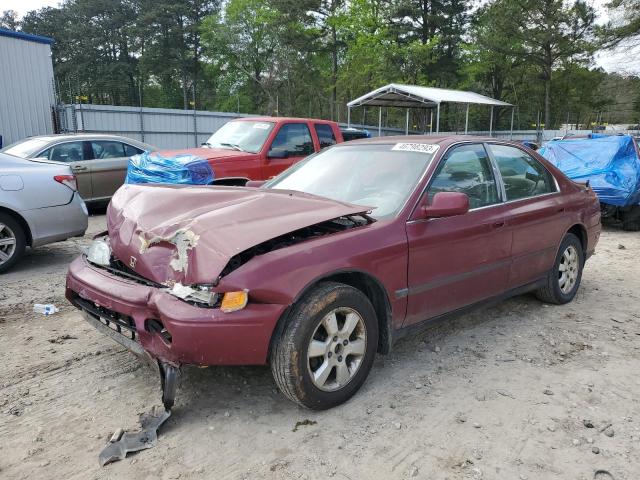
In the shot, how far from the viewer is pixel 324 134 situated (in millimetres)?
9078

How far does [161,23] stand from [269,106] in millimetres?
13053

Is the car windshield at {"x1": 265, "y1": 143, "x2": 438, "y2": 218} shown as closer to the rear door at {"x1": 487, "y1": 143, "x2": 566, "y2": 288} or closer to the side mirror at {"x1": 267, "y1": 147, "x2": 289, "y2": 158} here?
the rear door at {"x1": 487, "y1": 143, "x2": 566, "y2": 288}

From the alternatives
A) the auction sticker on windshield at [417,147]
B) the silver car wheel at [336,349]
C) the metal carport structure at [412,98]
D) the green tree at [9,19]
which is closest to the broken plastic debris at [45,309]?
the silver car wheel at [336,349]

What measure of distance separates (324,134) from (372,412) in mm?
6782

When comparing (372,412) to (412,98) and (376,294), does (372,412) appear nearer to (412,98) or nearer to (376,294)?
(376,294)

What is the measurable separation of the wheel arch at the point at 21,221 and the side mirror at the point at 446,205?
462 cm

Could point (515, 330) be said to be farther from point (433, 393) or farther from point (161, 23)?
point (161, 23)

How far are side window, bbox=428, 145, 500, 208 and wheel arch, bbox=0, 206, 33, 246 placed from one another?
4612 mm

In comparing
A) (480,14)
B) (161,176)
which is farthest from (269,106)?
(161,176)

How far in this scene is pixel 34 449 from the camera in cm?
257

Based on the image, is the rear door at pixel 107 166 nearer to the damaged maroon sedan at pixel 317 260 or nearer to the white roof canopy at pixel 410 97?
the damaged maroon sedan at pixel 317 260

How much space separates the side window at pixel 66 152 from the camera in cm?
850

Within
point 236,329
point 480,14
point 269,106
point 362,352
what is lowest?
point 362,352

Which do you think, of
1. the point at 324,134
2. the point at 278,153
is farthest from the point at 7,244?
the point at 324,134
